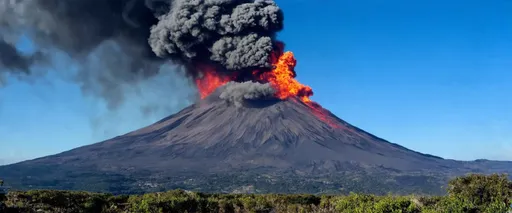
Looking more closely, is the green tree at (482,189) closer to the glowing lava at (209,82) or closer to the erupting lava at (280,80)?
the erupting lava at (280,80)

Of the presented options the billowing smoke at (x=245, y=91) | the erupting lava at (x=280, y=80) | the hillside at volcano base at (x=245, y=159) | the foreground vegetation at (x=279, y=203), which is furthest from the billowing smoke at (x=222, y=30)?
the foreground vegetation at (x=279, y=203)

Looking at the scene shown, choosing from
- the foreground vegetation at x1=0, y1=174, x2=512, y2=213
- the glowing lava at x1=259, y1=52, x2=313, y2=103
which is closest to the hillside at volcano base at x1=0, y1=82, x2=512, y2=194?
the glowing lava at x1=259, y1=52, x2=313, y2=103

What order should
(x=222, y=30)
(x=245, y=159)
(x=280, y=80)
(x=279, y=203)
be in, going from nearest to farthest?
(x=279, y=203) < (x=222, y=30) < (x=245, y=159) < (x=280, y=80)

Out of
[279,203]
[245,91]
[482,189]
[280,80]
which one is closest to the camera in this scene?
[482,189]


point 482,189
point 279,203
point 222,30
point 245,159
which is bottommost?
point 279,203

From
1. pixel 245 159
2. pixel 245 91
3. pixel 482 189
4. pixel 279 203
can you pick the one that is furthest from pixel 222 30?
pixel 482 189

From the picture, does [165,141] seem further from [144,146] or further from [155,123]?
[155,123]

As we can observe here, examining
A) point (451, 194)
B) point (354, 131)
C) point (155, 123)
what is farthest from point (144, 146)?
point (451, 194)

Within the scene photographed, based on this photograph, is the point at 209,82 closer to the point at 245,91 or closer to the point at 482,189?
the point at 245,91
